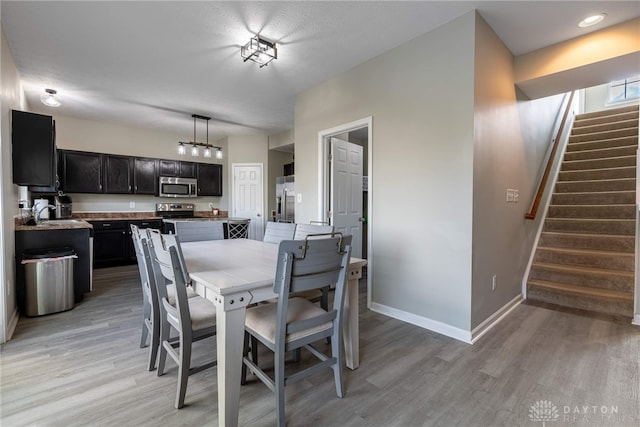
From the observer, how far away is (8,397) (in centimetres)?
164

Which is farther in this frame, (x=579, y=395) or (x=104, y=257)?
(x=104, y=257)

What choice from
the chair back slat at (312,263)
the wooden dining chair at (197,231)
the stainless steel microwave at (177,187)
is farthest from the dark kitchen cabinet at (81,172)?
the chair back slat at (312,263)

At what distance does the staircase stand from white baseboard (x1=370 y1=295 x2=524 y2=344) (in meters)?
0.67

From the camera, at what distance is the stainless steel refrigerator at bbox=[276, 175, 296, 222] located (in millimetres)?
5406

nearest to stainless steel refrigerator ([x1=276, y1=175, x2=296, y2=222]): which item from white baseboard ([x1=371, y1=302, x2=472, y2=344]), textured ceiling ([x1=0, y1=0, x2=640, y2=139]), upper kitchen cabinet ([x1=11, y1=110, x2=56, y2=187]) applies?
textured ceiling ([x1=0, y1=0, x2=640, y2=139])

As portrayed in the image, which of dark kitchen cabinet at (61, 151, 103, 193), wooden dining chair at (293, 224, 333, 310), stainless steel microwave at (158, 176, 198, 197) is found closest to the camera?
wooden dining chair at (293, 224, 333, 310)

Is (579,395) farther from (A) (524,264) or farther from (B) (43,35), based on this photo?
(B) (43,35)

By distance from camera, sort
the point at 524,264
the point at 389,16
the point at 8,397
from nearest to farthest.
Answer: the point at 8,397 → the point at 389,16 → the point at 524,264

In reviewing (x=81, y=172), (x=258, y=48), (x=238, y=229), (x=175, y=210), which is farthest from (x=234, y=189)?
(x=258, y=48)

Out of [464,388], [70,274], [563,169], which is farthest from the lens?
[563,169]

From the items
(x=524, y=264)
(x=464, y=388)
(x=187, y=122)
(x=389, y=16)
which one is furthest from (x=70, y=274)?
(x=524, y=264)

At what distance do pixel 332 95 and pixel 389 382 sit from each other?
3.03 meters

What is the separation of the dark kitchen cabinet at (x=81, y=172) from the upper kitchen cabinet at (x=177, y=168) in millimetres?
984

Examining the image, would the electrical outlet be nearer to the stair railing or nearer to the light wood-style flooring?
the stair railing
